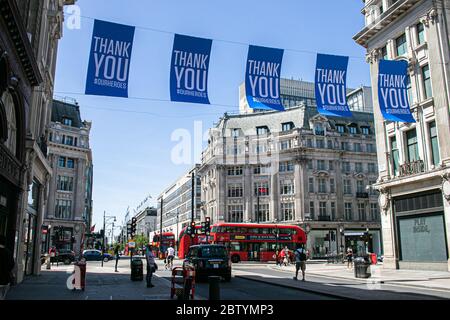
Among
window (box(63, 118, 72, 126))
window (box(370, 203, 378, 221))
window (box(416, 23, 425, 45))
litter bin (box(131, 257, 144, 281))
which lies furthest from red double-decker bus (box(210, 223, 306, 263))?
window (box(63, 118, 72, 126))

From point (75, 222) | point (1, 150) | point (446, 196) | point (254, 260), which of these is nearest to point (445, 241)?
point (446, 196)

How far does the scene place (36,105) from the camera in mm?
21359

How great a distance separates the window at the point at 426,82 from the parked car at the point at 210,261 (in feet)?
58.2

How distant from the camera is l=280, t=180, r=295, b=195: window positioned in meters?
65.3

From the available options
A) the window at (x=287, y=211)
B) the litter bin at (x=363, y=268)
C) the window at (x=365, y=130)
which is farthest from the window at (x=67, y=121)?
the litter bin at (x=363, y=268)

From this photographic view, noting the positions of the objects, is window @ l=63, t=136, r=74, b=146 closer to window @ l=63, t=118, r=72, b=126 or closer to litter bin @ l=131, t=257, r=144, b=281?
window @ l=63, t=118, r=72, b=126

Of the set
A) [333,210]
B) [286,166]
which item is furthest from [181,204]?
[333,210]

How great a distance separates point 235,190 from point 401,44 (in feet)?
140

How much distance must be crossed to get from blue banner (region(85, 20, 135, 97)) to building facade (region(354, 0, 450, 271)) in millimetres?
19097

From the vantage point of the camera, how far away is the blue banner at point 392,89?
21625 millimetres

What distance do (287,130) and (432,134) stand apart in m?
41.4

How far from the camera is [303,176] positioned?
212 feet

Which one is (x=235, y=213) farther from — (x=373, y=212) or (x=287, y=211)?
(x=373, y=212)

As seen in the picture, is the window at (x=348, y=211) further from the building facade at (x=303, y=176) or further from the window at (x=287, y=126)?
the window at (x=287, y=126)
